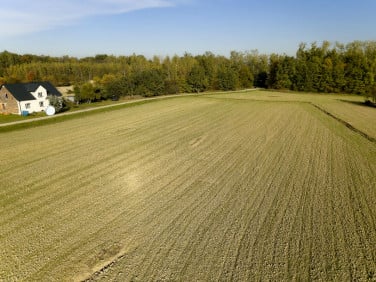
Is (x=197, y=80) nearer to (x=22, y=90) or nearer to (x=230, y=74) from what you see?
(x=230, y=74)

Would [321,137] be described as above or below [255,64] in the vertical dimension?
below

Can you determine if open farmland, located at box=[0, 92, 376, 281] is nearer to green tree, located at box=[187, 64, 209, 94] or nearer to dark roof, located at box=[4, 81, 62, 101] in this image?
dark roof, located at box=[4, 81, 62, 101]

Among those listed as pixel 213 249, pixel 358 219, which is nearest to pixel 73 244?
pixel 213 249

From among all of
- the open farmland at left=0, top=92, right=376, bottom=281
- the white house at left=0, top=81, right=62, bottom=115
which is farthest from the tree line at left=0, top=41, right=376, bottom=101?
the open farmland at left=0, top=92, right=376, bottom=281

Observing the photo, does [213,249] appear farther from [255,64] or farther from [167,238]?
[255,64]

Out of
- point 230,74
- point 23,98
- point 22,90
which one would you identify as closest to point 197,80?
point 230,74

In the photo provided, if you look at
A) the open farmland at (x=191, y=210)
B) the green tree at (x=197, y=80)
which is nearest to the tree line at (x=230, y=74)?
the green tree at (x=197, y=80)

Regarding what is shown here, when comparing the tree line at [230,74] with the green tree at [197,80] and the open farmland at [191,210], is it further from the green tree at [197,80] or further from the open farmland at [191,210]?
the open farmland at [191,210]
